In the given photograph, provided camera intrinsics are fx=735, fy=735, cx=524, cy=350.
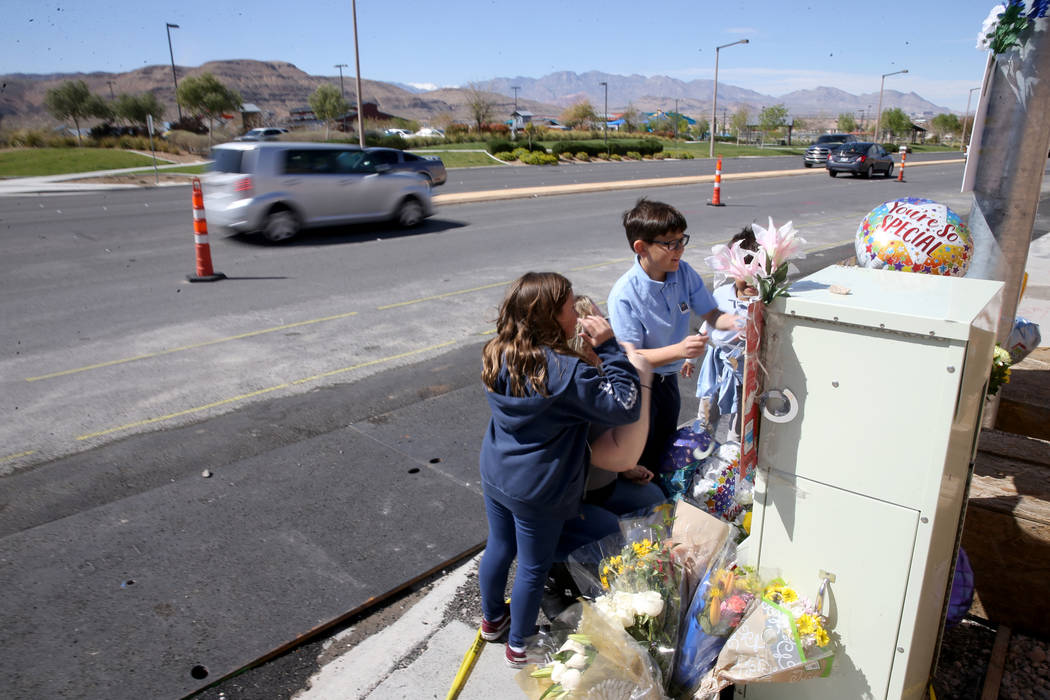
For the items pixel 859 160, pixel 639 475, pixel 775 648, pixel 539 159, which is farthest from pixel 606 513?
pixel 539 159

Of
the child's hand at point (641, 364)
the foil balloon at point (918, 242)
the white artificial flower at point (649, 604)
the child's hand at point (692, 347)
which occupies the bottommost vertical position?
the white artificial flower at point (649, 604)

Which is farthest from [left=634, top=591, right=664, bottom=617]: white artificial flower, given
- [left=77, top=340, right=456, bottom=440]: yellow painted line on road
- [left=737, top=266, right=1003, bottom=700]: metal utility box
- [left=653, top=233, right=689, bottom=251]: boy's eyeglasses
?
[left=77, top=340, right=456, bottom=440]: yellow painted line on road

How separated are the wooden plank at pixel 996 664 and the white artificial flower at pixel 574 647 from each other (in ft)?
4.97

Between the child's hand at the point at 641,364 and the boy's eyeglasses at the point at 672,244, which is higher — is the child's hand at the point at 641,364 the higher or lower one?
the lower one

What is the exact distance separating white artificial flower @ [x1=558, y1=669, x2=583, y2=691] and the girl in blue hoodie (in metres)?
0.55

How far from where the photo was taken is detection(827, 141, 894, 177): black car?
28922mm

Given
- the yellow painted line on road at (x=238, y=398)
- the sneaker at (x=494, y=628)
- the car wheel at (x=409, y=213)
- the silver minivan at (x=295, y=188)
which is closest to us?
the sneaker at (x=494, y=628)

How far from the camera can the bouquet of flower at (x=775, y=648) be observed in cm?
217

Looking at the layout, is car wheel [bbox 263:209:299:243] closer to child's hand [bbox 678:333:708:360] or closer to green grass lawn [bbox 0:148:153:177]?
child's hand [bbox 678:333:708:360]

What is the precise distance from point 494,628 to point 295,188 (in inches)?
453

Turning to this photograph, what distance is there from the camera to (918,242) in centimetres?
351

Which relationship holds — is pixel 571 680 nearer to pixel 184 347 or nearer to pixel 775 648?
pixel 775 648

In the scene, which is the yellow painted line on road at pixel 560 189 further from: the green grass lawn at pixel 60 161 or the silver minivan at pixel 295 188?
the green grass lawn at pixel 60 161

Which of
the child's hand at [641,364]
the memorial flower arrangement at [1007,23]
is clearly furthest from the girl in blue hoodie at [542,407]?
the memorial flower arrangement at [1007,23]
